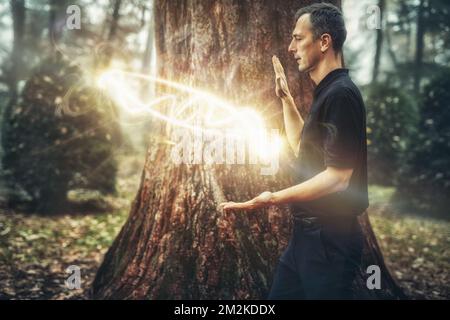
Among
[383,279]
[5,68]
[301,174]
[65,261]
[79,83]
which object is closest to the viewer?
[301,174]

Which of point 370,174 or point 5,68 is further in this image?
point 5,68

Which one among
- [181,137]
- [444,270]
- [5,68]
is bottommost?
[444,270]

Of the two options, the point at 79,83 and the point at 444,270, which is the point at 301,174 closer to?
the point at 444,270

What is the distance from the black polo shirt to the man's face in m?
0.15

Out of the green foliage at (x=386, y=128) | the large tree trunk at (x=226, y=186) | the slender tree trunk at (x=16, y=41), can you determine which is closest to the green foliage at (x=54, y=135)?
the large tree trunk at (x=226, y=186)

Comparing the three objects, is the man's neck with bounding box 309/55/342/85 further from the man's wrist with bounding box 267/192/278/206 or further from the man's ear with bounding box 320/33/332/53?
the man's wrist with bounding box 267/192/278/206

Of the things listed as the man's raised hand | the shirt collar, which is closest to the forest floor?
the man's raised hand

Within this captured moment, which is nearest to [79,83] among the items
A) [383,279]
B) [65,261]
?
[65,261]

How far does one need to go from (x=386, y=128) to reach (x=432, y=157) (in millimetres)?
4421

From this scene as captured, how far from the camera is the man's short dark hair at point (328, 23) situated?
2.37 m

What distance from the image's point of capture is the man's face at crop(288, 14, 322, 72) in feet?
7.91

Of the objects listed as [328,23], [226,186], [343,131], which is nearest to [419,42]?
[226,186]
